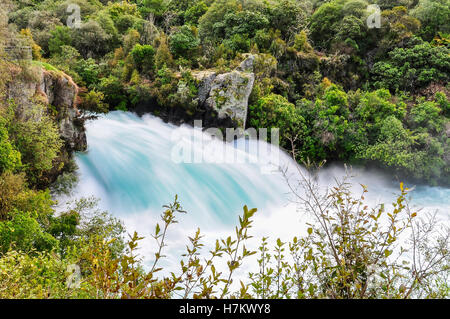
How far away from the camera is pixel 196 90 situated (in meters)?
13.0

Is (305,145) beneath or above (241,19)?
beneath

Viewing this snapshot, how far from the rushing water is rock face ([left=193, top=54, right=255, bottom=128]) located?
129cm

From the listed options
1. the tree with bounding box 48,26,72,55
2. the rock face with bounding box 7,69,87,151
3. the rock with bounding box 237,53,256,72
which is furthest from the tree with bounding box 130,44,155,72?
the rock face with bounding box 7,69,87,151

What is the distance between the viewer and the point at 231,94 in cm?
1254

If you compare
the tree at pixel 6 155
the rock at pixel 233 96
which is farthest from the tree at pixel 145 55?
the tree at pixel 6 155

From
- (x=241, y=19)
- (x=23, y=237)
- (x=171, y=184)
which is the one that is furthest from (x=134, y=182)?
(x=241, y=19)

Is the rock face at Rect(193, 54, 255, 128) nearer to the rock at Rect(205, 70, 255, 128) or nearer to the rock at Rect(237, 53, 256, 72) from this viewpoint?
the rock at Rect(205, 70, 255, 128)

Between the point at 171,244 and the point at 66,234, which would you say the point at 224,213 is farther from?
the point at 66,234

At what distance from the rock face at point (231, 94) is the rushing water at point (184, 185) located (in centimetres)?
129

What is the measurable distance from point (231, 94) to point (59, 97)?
20.9 ft

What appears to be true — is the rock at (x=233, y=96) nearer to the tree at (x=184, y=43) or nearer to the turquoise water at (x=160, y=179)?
the turquoise water at (x=160, y=179)
